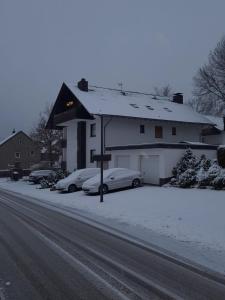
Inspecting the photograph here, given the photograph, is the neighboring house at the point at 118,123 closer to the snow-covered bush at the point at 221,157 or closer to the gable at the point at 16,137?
the snow-covered bush at the point at 221,157

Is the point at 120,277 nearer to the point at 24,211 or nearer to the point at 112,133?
the point at 24,211

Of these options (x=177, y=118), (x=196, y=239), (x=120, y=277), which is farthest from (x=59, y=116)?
(x=120, y=277)

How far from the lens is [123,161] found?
1350 inches

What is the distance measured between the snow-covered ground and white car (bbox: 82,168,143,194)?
6.65 feet

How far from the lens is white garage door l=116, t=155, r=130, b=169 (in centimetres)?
3366

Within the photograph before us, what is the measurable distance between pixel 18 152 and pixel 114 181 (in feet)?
184

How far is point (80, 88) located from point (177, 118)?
1012 centimetres

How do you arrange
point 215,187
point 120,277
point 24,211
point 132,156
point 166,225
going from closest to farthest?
point 120,277
point 166,225
point 24,211
point 215,187
point 132,156

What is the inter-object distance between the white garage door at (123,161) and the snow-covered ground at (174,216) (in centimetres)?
764

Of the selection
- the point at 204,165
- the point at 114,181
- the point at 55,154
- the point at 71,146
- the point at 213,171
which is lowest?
the point at 114,181

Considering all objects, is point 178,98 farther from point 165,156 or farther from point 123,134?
point 165,156

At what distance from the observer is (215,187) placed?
23328 millimetres

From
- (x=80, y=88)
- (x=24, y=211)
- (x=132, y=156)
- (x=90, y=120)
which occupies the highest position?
(x=80, y=88)

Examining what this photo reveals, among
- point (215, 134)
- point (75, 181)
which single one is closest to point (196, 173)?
point (75, 181)
